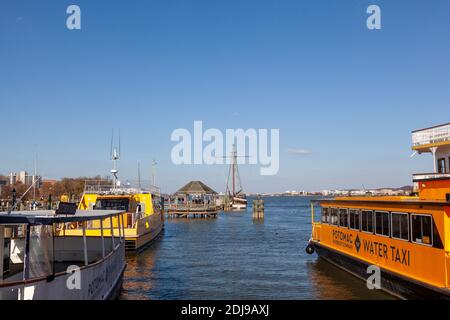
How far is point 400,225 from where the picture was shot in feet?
48.4

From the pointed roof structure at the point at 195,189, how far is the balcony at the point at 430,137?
80.3 m

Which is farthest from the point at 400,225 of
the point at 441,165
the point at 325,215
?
the point at 325,215

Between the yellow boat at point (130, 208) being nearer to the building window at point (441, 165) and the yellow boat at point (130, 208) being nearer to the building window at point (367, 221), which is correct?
the building window at point (367, 221)

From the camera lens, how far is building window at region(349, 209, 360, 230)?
18800mm

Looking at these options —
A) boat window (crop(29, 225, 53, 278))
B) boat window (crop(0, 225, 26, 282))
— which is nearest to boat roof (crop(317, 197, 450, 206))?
boat window (crop(29, 225, 53, 278))

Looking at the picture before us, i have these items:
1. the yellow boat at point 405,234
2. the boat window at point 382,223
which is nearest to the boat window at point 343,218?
the yellow boat at point 405,234

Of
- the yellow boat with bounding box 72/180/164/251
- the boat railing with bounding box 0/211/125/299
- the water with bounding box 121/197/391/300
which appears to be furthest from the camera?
the yellow boat with bounding box 72/180/164/251

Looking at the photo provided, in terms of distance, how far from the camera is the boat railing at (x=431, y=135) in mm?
18828

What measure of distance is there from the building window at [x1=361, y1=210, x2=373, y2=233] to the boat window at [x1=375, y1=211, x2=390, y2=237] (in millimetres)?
579

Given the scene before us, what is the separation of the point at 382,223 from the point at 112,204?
65.4 ft

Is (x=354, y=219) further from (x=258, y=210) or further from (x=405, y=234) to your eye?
(x=258, y=210)

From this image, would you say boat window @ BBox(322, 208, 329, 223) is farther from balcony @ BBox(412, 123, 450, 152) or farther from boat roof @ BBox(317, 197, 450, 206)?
balcony @ BBox(412, 123, 450, 152)
